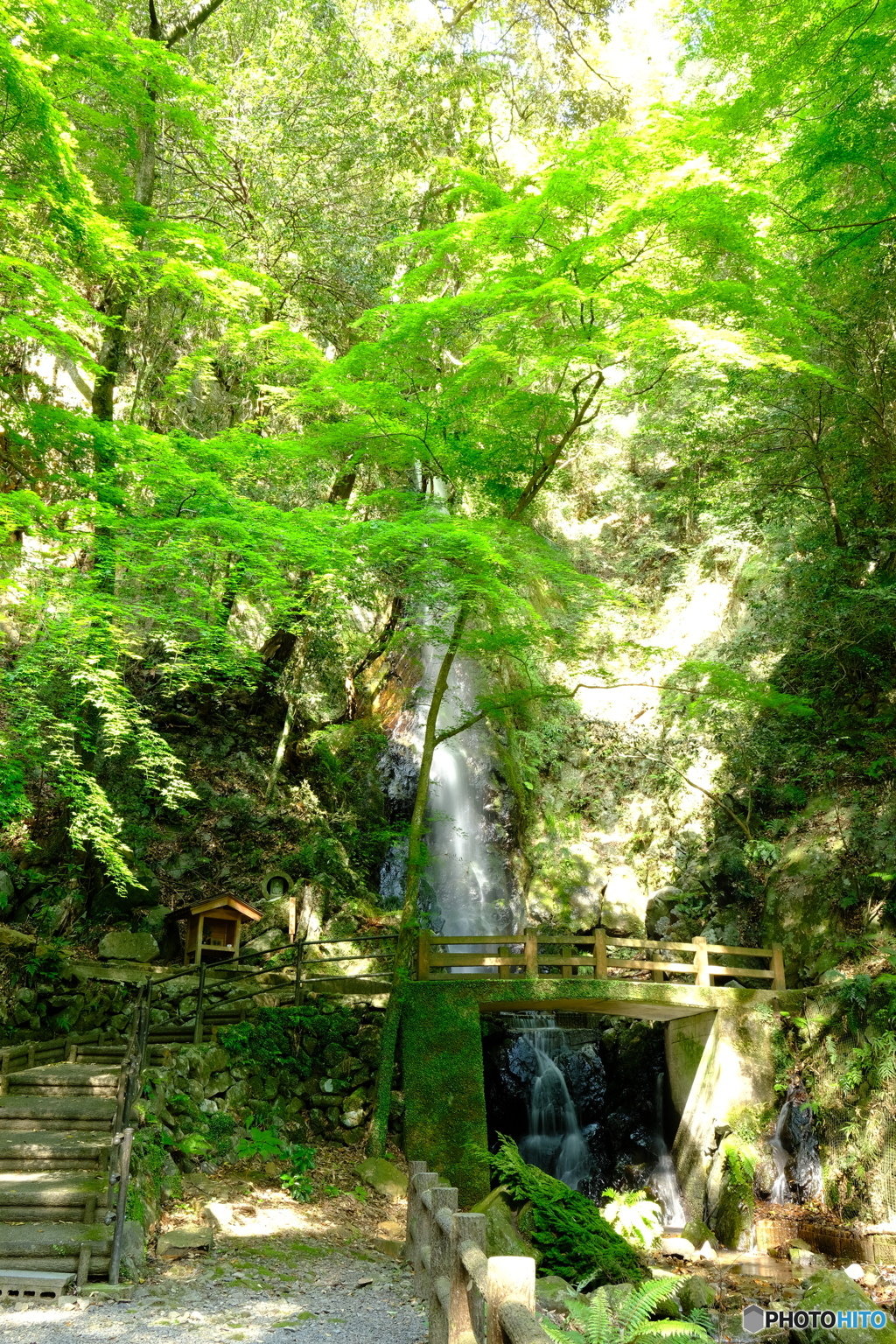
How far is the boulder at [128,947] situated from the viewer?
12.1m

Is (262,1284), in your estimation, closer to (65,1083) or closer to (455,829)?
(65,1083)

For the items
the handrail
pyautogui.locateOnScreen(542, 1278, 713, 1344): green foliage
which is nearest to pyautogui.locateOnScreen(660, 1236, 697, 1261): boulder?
pyautogui.locateOnScreen(542, 1278, 713, 1344): green foliage

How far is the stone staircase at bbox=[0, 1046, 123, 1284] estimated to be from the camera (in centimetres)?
645

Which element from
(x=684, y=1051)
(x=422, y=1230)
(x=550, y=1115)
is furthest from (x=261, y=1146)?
(x=684, y=1051)

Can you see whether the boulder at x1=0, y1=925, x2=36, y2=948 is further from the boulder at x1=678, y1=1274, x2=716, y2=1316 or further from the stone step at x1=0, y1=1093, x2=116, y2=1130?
the boulder at x1=678, y1=1274, x2=716, y2=1316

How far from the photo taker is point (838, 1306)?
272 inches

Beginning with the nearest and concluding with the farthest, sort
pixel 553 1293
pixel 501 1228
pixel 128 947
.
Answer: pixel 553 1293, pixel 501 1228, pixel 128 947

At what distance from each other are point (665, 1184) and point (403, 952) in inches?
192

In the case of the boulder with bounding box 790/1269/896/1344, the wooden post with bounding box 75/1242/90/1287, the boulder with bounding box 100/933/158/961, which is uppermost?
the boulder with bounding box 100/933/158/961

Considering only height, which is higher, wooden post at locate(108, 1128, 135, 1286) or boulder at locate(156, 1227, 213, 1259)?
wooden post at locate(108, 1128, 135, 1286)

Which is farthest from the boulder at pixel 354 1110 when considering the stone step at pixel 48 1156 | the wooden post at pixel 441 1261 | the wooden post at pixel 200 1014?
the wooden post at pixel 441 1261

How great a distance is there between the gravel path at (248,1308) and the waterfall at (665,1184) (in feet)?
18.2

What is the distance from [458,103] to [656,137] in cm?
940

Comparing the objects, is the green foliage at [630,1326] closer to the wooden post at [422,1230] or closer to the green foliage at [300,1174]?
the wooden post at [422,1230]
